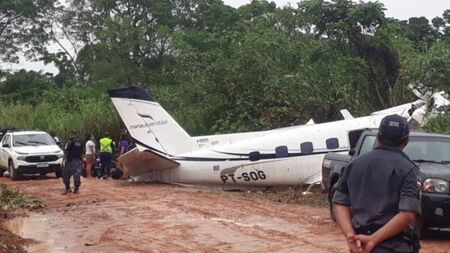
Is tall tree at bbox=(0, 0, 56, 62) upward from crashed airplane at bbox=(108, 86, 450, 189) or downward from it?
upward

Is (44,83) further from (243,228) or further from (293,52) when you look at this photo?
(243,228)

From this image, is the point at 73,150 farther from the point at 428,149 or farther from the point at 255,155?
the point at 428,149

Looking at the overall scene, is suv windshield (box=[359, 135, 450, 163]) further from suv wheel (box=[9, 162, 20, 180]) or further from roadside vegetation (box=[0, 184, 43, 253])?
suv wheel (box=[9, 162, 20, 180])

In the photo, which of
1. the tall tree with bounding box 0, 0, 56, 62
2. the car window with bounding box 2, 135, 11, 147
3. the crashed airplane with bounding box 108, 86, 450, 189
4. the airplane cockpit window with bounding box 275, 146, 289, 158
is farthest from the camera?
the tall tree with bounding box 0, 0, 56, 62

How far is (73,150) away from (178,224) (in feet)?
21.5

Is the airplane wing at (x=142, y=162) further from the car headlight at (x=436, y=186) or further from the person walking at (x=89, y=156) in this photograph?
the car headlight at (x=436, y=186)

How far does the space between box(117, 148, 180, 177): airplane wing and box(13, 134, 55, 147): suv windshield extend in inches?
264

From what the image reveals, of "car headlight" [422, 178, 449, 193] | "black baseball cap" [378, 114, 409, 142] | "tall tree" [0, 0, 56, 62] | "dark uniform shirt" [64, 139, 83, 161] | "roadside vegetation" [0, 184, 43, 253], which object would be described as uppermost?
"tall tree" [0, 0, 56, 62]

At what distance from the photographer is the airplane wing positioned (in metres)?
20.4

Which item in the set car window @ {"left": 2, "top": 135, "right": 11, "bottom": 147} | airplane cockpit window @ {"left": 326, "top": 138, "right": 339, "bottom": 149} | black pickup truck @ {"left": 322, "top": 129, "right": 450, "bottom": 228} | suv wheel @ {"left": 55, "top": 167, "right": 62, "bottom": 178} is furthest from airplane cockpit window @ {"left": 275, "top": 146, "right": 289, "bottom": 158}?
car window @ {"left": 2, "top": 135, "right": 11, "bottom": 147}

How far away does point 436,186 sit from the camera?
10.4 m

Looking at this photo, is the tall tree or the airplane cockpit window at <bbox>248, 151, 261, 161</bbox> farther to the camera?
the tall tree

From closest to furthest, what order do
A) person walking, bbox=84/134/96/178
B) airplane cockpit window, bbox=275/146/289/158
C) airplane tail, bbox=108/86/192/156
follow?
airplane cockpit window, bbox=275/146/289/158
airplane tail, bbox=108/86/192/156
person walking, bbox=84/134/96/178

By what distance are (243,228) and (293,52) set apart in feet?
54.0
